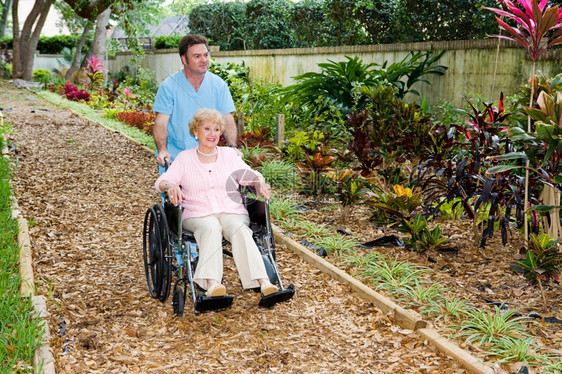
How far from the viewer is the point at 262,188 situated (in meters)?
3.58

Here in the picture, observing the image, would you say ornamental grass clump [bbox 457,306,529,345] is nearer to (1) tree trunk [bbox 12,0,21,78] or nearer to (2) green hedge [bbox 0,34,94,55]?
(1) tree trunk [bbox 12,0,21,78]

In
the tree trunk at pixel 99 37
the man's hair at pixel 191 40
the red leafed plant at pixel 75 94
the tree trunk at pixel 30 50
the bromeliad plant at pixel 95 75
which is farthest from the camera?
the tree trunk at pixel 30 50

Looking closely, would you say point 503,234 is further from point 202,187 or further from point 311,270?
point 202,187

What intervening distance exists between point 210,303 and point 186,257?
0.31 m

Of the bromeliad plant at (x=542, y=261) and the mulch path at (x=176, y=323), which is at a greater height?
the bromeliad plant at (x=542, y=261)

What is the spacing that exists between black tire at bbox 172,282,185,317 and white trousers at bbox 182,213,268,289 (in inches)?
6.2

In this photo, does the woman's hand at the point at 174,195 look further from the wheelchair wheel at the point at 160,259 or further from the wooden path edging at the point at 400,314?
the wooden path edging at the point at 400,314

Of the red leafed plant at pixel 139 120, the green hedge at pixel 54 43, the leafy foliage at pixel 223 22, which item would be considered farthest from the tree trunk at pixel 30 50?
the red leafed plant at pixel 139 120

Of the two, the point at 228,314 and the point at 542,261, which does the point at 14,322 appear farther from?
the point at 542,261

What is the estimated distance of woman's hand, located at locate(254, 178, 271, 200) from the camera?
356 cm

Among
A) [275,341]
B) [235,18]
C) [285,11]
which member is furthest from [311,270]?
[235,18]

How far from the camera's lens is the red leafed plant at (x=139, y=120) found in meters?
11.2

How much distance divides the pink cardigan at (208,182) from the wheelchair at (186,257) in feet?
0.36

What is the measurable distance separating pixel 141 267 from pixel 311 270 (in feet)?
4.02
